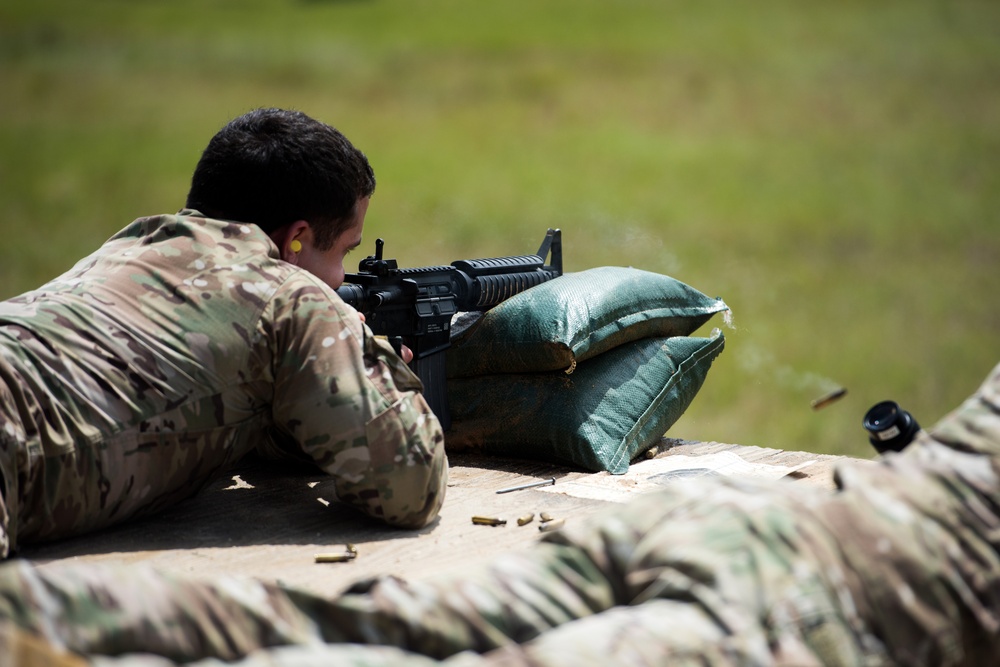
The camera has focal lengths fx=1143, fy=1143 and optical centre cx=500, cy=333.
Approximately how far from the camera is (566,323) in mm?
4383

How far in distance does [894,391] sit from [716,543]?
12.1m

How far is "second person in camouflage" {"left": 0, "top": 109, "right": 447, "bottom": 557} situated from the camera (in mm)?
3092

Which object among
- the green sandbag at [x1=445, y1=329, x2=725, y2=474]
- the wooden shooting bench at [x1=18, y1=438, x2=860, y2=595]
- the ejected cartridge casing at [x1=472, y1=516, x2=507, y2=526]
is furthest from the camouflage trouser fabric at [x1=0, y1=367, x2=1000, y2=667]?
the green sandbag at [x1=445, y1=329, x2=725, y2=474]

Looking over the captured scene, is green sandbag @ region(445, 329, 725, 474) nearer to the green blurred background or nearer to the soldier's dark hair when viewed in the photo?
the soldier's dark hair

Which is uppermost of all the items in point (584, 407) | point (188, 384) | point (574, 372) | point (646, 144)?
point (646, 144)

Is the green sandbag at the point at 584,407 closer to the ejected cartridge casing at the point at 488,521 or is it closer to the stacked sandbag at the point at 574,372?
the stacked sandbag at the point at 574,372

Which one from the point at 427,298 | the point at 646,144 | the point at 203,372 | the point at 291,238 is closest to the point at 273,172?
the point at 291,238

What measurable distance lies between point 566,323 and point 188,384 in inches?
63.9

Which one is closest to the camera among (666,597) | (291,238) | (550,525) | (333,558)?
(666,597)

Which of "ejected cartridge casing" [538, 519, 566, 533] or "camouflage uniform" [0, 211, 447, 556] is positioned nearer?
"camouflage uniform" [0, 211, 447, 556]

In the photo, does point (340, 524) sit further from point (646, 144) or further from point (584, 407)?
point (646, 144)

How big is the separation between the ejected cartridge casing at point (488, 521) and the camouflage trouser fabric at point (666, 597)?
4.10 ft

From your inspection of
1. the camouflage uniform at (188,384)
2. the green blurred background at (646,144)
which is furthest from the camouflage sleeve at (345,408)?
the green blurred background at (646,144)

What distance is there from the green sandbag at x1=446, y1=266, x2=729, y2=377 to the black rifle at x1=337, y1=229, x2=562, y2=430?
134mm
